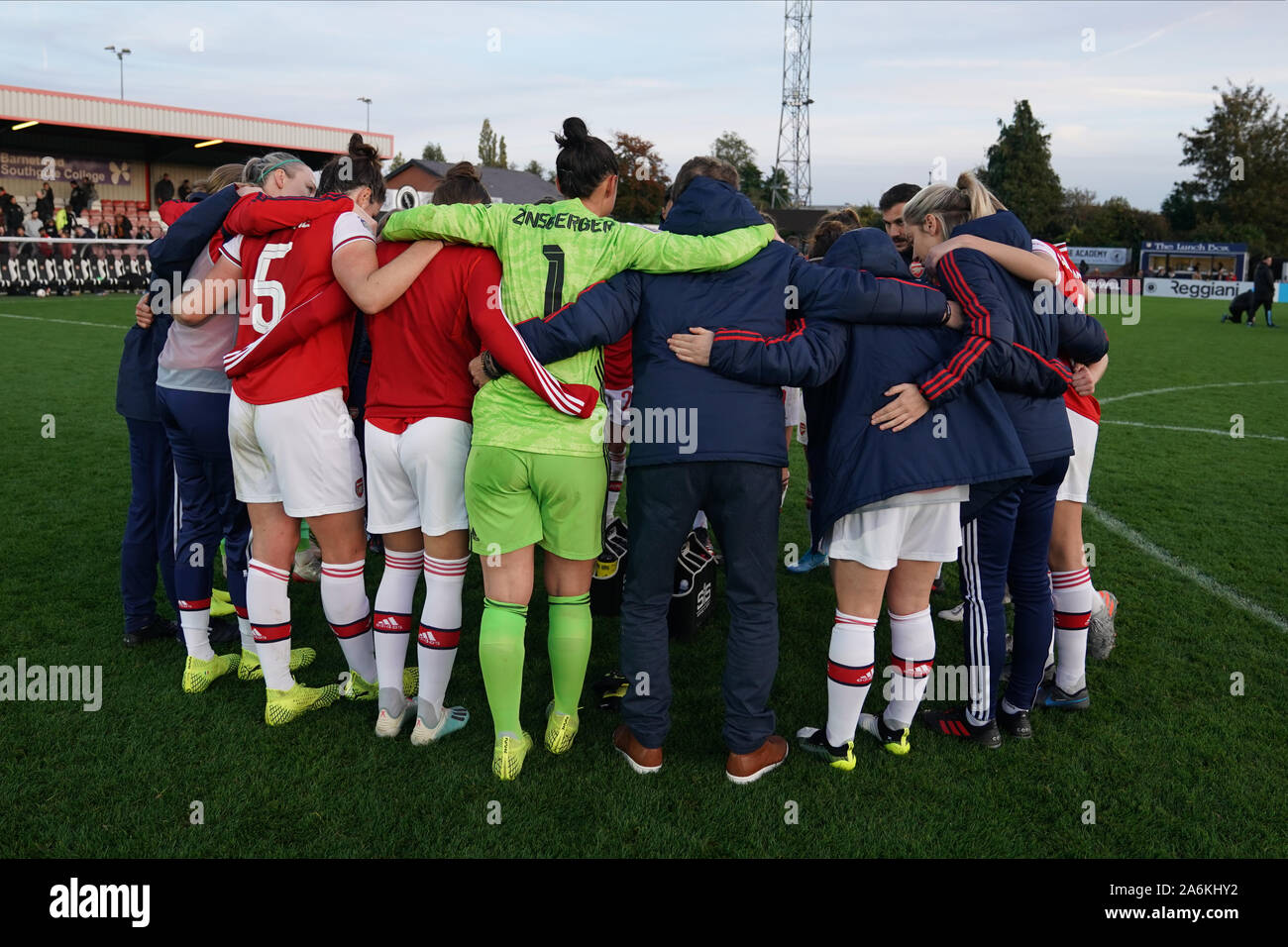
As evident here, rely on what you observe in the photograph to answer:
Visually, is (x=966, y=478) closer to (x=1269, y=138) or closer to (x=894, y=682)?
(x=894, y=682)

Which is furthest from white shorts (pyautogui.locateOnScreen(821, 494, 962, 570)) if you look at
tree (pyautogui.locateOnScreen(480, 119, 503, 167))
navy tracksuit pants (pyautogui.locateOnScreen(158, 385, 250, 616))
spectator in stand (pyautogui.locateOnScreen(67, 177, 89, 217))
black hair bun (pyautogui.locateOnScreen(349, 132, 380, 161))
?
tree (pyautogui.locateOnScreen(480, 119, 503, 167))

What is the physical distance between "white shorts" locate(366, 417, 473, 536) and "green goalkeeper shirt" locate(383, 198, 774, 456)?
0.71 ft

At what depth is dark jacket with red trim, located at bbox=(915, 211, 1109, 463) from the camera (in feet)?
10.3

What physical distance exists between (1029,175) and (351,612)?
69.0 m

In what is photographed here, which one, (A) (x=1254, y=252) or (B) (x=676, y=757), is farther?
(A) (x=1254, y=252)

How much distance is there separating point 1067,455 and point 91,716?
13.4 feet

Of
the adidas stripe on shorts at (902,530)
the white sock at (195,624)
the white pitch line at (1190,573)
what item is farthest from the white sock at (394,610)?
the white pitch line at (1190,573)

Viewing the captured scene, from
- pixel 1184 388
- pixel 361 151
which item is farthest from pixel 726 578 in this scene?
pixel 1184 388

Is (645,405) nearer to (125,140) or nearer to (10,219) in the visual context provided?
(10,219)

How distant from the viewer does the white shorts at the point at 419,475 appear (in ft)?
11.0

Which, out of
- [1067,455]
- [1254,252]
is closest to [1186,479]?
[1067,455]

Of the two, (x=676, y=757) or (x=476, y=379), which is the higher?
(x=476, y=379)

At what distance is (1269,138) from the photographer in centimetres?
6203

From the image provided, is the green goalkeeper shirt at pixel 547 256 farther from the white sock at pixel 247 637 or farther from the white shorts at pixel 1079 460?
the white sock at pixel 247 637
